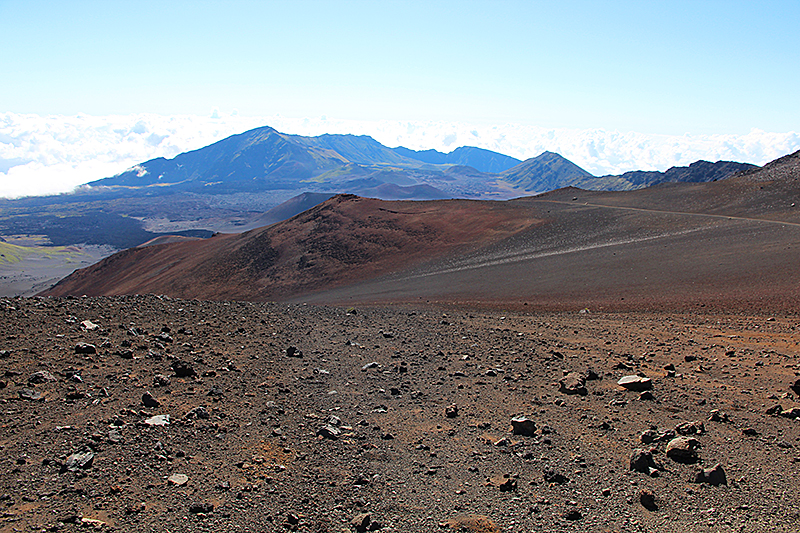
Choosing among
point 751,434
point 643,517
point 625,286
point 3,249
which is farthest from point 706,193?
point 3,249

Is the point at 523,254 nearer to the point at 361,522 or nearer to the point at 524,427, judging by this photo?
the point at 524,427

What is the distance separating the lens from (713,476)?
5.93m

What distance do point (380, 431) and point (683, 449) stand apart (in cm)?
413

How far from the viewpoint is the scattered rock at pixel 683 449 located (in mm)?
6410

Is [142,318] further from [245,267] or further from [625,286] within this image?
[245,267]

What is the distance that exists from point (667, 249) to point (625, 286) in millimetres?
7862

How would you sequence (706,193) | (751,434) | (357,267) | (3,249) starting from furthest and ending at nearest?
(3,249) < (706,193) < (357,267) < (751,434)

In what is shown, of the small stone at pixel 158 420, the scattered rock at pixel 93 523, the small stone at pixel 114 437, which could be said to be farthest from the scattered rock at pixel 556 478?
the small stone at pixel 114 437

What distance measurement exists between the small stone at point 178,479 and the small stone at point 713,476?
607cm

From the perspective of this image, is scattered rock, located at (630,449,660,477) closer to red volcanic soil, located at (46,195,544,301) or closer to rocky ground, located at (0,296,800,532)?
rocky ground, located at (0,296,800,532)

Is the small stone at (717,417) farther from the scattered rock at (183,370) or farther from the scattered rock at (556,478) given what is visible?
the scattered rock at (183,370)

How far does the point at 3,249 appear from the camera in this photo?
Result: 148125mm

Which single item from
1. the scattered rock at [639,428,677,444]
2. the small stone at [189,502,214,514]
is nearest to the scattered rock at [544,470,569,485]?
the scattered rock at [639,428,677,444]

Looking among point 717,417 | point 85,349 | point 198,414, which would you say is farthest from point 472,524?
point 85,349
